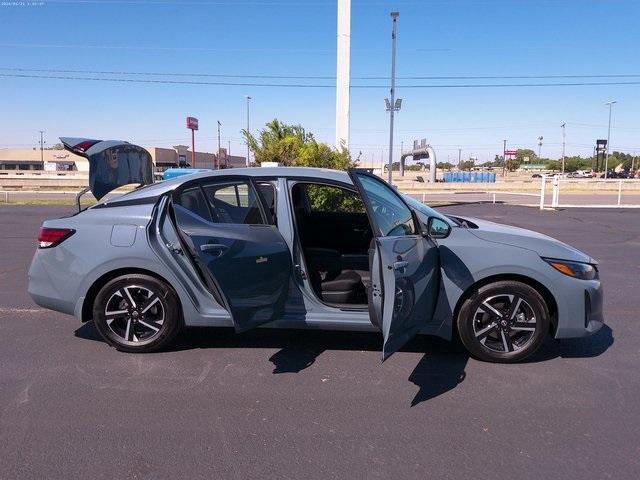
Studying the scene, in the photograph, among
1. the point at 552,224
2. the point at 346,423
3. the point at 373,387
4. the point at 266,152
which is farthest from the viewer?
the point at 266,152

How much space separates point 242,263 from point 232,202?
38.2 inches

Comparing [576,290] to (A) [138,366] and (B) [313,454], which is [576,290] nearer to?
(B) [313,454]

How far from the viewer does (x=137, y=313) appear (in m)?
4.62

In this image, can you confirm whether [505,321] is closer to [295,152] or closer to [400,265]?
[400,265]

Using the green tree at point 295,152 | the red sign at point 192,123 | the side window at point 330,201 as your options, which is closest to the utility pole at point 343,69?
the green tree at point 295,152

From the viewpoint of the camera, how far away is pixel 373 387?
4051 millimetres

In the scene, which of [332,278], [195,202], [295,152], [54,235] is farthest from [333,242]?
[295,152]

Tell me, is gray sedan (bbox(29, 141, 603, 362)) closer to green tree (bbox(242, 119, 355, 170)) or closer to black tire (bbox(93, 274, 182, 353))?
black tire (bbox(93, 274, 182, 353))

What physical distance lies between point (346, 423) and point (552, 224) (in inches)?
563

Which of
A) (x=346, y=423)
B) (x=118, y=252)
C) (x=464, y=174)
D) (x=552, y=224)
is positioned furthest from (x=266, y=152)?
(x=464, y=174)

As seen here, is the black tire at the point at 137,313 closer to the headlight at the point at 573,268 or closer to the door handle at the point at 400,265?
the door handle at the point at 400,265

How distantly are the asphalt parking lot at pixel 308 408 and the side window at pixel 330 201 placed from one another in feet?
5.10

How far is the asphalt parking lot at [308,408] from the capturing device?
304cm

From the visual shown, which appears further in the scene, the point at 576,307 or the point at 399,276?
the point at 576,307
